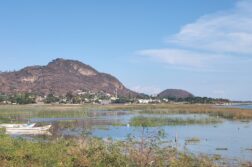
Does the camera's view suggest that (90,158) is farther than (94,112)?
No

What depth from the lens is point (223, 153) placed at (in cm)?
2945

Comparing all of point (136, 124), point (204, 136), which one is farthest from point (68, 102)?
point (204, 136)

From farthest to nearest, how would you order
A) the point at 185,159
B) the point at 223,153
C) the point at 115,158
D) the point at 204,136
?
the point at 204,136 → the point at 223,153 → the point at 185,159 → the point at 115,158

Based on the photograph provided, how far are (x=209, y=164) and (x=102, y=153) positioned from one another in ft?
15.5

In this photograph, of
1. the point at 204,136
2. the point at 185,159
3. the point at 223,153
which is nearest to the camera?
the point at 185,159

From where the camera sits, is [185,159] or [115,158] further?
[185,159]

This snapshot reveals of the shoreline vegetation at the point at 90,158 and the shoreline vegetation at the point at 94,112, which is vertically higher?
the shoreline vegetation at the point at 94,112

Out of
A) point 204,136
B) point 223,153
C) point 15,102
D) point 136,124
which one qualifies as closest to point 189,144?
point 223,153

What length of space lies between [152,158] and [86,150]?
3.43 m

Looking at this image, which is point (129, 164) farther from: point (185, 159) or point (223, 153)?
point (223, 153)

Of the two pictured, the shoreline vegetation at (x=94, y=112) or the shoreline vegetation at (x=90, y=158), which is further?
the shoreline vegetation at (x=94, y=112)

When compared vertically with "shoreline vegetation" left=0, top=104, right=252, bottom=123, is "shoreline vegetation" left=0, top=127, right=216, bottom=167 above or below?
below

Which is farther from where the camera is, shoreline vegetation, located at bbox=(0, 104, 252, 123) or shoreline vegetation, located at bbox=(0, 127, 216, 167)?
A: shoreline vegetation, located at bbox=(0, 104, 252, 123)

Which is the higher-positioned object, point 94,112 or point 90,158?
point 94,112
